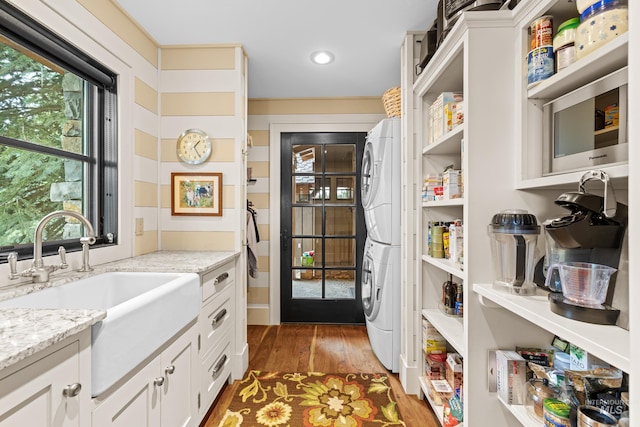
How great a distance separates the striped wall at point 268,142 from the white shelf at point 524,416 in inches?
98.6

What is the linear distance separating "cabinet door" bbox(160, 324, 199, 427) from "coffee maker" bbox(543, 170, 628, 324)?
149 centimetres

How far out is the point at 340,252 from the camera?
3.42 m

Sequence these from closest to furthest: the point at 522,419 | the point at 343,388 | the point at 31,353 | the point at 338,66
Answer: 1. the point at 31,353
2. the point at 522,419
3. the point at 343,388
4. the point at 338,66

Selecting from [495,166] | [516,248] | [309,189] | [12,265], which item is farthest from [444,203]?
[12,265]

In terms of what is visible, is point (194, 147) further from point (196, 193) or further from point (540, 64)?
point (540, 64)

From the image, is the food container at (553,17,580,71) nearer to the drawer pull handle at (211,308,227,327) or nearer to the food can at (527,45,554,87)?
the food can at (527,45,554,87)

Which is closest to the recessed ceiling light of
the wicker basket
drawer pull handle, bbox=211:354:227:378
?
the wicker basket

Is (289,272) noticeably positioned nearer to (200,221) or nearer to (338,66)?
(200,221)

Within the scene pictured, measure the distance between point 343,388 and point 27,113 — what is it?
2395mm

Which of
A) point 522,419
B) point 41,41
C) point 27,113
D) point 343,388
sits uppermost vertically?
point 41,41

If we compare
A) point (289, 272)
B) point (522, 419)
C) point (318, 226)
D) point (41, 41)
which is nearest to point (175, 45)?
point (41, 41)

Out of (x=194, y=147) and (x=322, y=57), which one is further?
(x=322, y=57)

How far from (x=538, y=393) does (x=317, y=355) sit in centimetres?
188

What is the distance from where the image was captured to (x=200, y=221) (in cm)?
237
